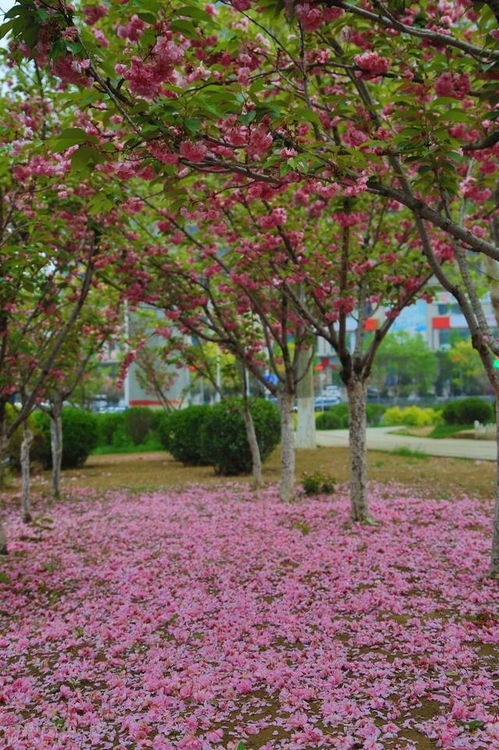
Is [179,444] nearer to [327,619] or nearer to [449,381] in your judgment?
[327,619]

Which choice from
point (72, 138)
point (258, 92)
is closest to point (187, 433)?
point (258, 92)

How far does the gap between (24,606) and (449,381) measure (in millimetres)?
58815

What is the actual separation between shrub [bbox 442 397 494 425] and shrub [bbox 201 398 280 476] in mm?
13022

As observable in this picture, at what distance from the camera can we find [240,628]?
3988 millimetres

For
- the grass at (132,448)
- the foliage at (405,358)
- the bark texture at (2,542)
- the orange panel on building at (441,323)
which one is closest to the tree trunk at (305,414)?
the grass at (132,448)

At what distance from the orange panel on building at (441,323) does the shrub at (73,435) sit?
5002 cm

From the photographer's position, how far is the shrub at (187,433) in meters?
13.9

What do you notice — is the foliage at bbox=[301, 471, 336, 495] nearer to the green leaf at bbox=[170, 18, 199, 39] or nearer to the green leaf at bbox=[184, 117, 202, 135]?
the green leaf at bbox=[184, 117, 202, 135]

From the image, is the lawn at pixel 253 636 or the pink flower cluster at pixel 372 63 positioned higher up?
the pink flower cluster at pixel 372 63

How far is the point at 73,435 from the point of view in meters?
14.7

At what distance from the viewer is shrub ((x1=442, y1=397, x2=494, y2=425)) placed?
75.8 ft

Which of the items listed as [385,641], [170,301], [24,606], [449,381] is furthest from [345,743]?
[449,381]

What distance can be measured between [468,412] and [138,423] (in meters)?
12.8

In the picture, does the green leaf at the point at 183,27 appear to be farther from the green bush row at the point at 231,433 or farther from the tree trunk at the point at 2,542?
the green bush row at the point at 231,433
